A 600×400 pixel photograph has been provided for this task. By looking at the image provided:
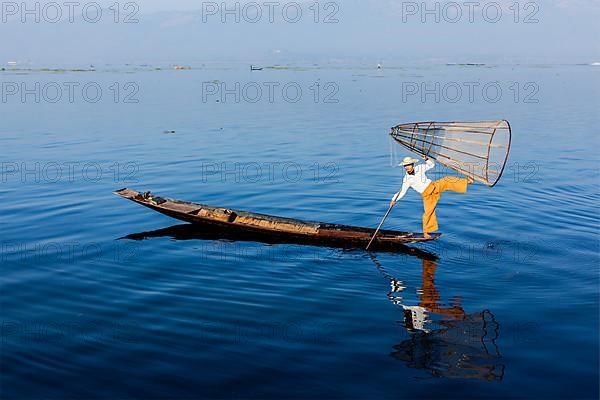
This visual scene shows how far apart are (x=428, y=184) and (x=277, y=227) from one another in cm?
469

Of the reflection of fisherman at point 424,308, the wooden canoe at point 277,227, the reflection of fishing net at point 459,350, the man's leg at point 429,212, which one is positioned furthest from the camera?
the wooden canoe at point 277,227

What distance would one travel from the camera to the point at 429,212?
16656 millimetres

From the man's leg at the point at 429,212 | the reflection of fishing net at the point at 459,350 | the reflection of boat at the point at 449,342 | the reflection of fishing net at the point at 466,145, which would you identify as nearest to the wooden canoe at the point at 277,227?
the man's leg at the point at 429,212

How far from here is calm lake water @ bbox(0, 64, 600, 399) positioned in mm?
10211

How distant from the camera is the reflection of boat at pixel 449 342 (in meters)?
10.5

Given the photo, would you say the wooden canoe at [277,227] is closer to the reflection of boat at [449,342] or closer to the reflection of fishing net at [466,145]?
the reflection of fishing net at [466,145]

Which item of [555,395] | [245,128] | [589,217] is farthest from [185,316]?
[245,128]

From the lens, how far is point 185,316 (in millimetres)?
12562

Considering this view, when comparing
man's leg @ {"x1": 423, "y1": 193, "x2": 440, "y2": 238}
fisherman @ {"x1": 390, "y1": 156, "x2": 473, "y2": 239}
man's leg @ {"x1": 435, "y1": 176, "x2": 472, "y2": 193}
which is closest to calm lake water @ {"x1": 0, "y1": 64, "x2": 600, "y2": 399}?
man's leg @ {"x1": 423, "y1": 193, "x2": 440, "y2": 238}

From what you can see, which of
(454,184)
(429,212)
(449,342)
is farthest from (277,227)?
(449,342)

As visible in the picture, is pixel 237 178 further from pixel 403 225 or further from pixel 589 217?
pixel 589 217

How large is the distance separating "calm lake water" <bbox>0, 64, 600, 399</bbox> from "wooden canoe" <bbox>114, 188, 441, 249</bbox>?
1.90ft

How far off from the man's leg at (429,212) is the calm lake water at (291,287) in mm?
738

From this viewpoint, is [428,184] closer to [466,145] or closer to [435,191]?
[435,191]
